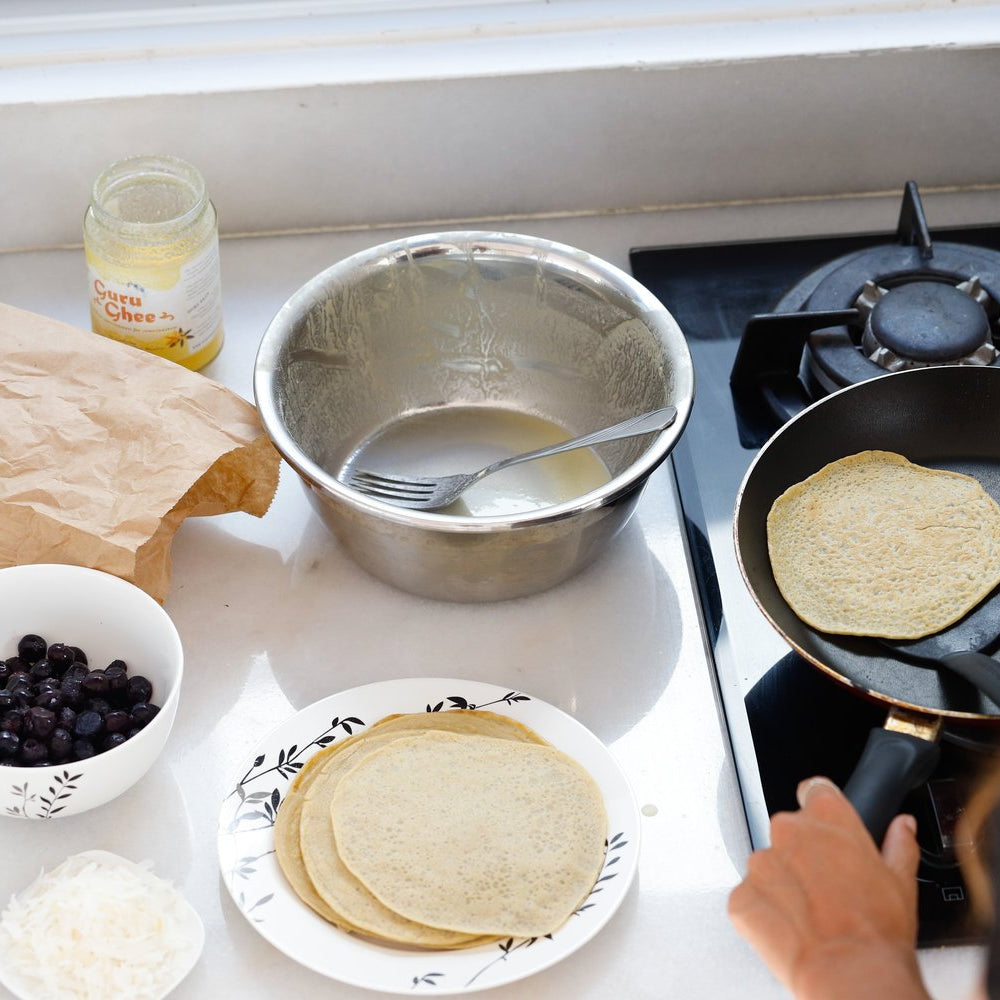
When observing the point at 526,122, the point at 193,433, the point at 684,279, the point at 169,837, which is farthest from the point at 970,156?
the point at 169,837

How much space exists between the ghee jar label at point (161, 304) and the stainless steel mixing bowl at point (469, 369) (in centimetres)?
10

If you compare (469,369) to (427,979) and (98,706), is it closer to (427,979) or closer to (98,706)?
(98,706)

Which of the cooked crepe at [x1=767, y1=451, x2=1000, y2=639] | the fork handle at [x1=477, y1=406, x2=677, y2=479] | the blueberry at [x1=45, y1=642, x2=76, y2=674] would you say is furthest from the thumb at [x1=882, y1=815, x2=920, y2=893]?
the blueberry at [x1=45, y1=642, x2=76, y2=674]

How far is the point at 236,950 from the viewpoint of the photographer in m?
0.79

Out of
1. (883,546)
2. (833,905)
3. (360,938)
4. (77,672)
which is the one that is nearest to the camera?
(833,905)

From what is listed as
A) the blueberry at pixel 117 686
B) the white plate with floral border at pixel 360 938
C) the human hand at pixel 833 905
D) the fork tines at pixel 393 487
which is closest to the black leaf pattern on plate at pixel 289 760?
the white plate with floral border at pixel 360 938

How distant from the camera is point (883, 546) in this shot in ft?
3.24

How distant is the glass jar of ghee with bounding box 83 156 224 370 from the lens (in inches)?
40.3

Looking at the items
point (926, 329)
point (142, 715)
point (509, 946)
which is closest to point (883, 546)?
point (926, 329)

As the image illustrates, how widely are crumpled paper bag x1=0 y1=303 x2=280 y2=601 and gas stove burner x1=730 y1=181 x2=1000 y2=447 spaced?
0.45 meters

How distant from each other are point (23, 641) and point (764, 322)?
67 centimetres

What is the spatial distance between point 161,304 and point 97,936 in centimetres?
53

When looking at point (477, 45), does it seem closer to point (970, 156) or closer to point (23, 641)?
point (970, 156)

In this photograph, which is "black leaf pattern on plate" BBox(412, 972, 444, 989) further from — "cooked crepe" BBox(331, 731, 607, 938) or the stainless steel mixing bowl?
the stainless steel mixing bowl
